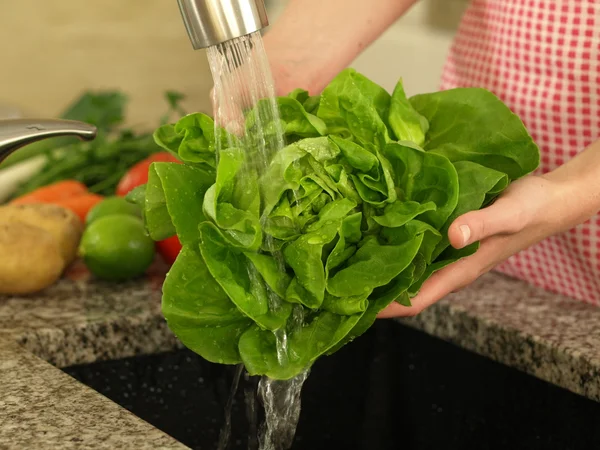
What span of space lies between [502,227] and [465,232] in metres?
0.06

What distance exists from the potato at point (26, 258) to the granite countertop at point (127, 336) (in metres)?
0.02

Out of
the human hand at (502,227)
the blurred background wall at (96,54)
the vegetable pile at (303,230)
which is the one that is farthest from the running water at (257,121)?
the blurred background wall at (96,54)

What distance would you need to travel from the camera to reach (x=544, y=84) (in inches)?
40.5

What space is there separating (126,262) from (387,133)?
39 centimetres

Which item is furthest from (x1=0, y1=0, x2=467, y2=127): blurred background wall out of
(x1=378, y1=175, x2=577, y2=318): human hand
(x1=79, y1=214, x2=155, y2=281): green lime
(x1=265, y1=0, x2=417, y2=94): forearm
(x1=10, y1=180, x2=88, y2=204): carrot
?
(x1=378, y1=175, x2=577, y2=318): human hand

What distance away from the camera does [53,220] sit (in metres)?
1.04

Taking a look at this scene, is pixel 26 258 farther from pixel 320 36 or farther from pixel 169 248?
pixel 320 36

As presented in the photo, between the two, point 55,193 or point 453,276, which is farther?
point 55,193

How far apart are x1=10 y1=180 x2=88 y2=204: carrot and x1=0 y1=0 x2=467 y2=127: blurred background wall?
129cm

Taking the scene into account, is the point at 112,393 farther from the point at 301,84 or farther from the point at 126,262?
the point at 301,84

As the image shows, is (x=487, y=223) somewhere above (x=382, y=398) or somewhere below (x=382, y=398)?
above

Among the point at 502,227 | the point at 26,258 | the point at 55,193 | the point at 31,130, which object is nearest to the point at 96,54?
the point at 55,193

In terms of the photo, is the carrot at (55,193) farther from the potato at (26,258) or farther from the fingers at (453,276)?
the fingers at (453,276)

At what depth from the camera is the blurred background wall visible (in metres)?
2.55
